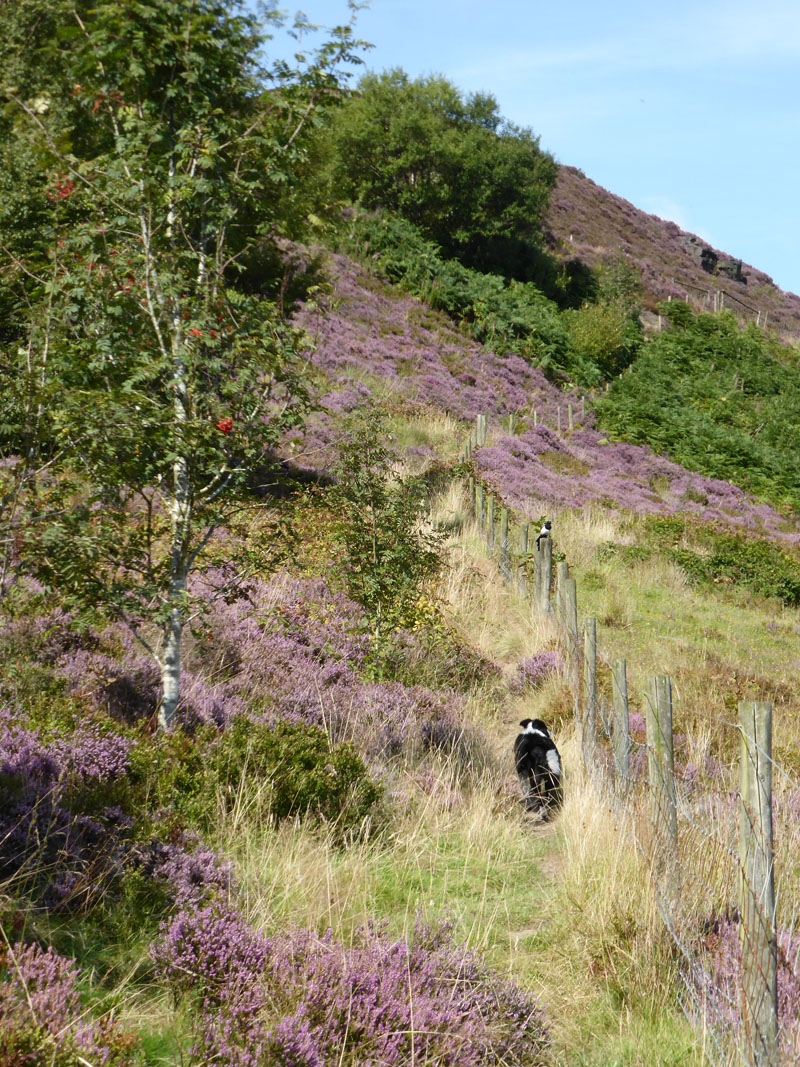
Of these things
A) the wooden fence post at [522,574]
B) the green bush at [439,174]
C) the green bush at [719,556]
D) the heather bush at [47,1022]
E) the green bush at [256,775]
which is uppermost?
the green bush at [439,174]

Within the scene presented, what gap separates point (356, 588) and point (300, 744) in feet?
10.1

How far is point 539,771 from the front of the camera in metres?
5.95

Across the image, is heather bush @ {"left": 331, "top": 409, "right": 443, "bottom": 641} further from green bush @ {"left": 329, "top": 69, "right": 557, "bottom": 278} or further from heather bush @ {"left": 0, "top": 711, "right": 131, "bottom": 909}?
green bush @ {"left": 329, "top": 69, "right": 557, "bottom": 278}

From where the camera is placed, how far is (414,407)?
2120 centimetres

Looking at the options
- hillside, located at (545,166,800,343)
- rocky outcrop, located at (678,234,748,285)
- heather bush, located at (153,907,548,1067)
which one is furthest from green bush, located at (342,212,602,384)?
heather bush, located at (153,907,548,1067)

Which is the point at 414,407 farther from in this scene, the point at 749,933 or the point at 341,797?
the point at 749,933

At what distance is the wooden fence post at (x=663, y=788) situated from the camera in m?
3.96

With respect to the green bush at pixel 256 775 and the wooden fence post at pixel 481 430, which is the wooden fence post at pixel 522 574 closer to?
the green bush at pixel 256 775

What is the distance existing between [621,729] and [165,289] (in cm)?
368

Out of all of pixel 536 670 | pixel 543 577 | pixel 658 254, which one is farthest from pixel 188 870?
pixel 658 254

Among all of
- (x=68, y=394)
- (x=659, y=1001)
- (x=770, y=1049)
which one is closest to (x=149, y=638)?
(x=68, y=394)

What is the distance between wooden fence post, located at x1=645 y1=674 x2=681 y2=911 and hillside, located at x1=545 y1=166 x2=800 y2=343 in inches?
1628

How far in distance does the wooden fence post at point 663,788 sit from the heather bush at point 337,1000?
106cm

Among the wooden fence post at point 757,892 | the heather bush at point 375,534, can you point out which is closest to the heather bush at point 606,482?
the heather bush at point 375,534
